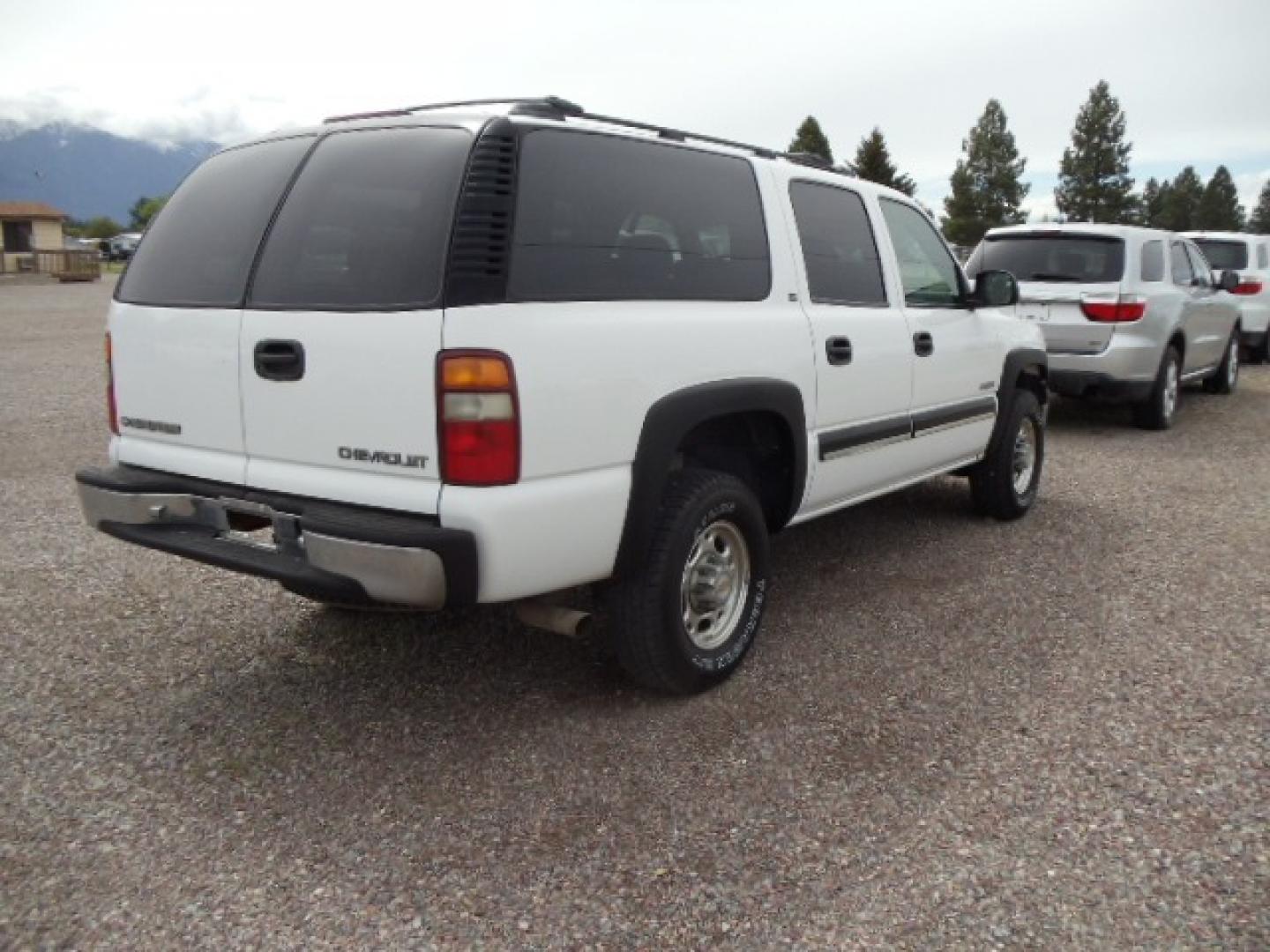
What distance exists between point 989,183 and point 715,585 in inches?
2578

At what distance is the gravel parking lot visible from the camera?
7.98 ft

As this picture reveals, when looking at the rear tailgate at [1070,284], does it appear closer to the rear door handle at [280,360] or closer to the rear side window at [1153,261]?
the rear side window at [1153,261]

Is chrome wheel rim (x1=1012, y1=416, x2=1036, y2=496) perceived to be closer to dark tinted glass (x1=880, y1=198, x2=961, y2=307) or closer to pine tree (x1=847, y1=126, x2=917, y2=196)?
dark tinted glass (x1=880, y1=198, x2=961, y2=307)

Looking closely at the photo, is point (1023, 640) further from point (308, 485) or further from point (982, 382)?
point (308, 485)

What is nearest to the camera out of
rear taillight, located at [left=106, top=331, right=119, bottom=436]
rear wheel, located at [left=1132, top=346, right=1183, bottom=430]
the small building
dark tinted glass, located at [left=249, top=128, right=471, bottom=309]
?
dark tinted glass, located at [left=249, top=128, right=471, bottom=309]

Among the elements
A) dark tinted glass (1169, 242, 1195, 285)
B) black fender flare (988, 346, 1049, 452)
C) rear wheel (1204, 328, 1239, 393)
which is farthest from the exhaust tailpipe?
rear wheel (1204, 328, 1239, 393)

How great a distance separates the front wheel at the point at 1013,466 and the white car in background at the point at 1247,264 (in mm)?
9184

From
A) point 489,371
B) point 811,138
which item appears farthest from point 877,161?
point 489,371

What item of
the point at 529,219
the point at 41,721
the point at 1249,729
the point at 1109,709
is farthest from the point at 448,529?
the point at 1249,729

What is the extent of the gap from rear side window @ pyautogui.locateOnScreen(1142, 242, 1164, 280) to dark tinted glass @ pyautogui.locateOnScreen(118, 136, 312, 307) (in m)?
7.66

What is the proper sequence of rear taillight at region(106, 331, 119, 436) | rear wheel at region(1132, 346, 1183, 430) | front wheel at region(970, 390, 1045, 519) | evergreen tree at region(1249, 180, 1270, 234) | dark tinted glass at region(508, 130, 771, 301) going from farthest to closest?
evergreen tree at region(1249, 180, 1270, 234)
rear wheel at region(1132, 346, 1183, 430)
front wheel at region(970, 390, 1045, 519)
rear taillight at region(106, 331, 119, 436)
dark tinted glass at region(508, 130, 771, 301)

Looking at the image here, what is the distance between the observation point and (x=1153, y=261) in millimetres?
8836

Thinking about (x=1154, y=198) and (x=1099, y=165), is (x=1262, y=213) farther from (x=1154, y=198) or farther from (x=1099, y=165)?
(x=1099, y=165)

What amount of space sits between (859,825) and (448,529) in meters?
1.38
